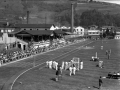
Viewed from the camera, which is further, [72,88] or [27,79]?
[27,79]

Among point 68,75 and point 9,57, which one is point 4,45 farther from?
point 68,75

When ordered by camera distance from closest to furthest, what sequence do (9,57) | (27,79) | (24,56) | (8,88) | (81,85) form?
(8,88)
(81,85)
(27,79)
(9,57)
(24,56)

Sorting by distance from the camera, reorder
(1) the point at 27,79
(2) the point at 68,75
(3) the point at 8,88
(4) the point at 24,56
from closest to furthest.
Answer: (3) the point at 8,88 < (1) the point at 27,79 < (2) the point at 68,75 < (4) the point at 24,56

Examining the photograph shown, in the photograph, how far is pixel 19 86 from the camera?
1037 inches

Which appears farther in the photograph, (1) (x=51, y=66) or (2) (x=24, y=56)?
(2) (x=24, y=56)

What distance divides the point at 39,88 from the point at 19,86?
208cm

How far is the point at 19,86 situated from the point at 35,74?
6.46 m

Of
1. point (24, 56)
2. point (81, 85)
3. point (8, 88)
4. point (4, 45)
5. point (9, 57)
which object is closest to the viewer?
point (8, 88)

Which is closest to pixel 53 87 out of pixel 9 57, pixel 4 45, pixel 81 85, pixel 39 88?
pixel 39 88

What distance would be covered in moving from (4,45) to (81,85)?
4205cm

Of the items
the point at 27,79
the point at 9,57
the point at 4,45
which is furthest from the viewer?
the point at 4,45

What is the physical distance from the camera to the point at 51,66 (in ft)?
123

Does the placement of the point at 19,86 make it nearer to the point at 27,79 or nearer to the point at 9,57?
the point at 27,79

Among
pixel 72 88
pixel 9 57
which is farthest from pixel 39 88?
pixel 9 57
